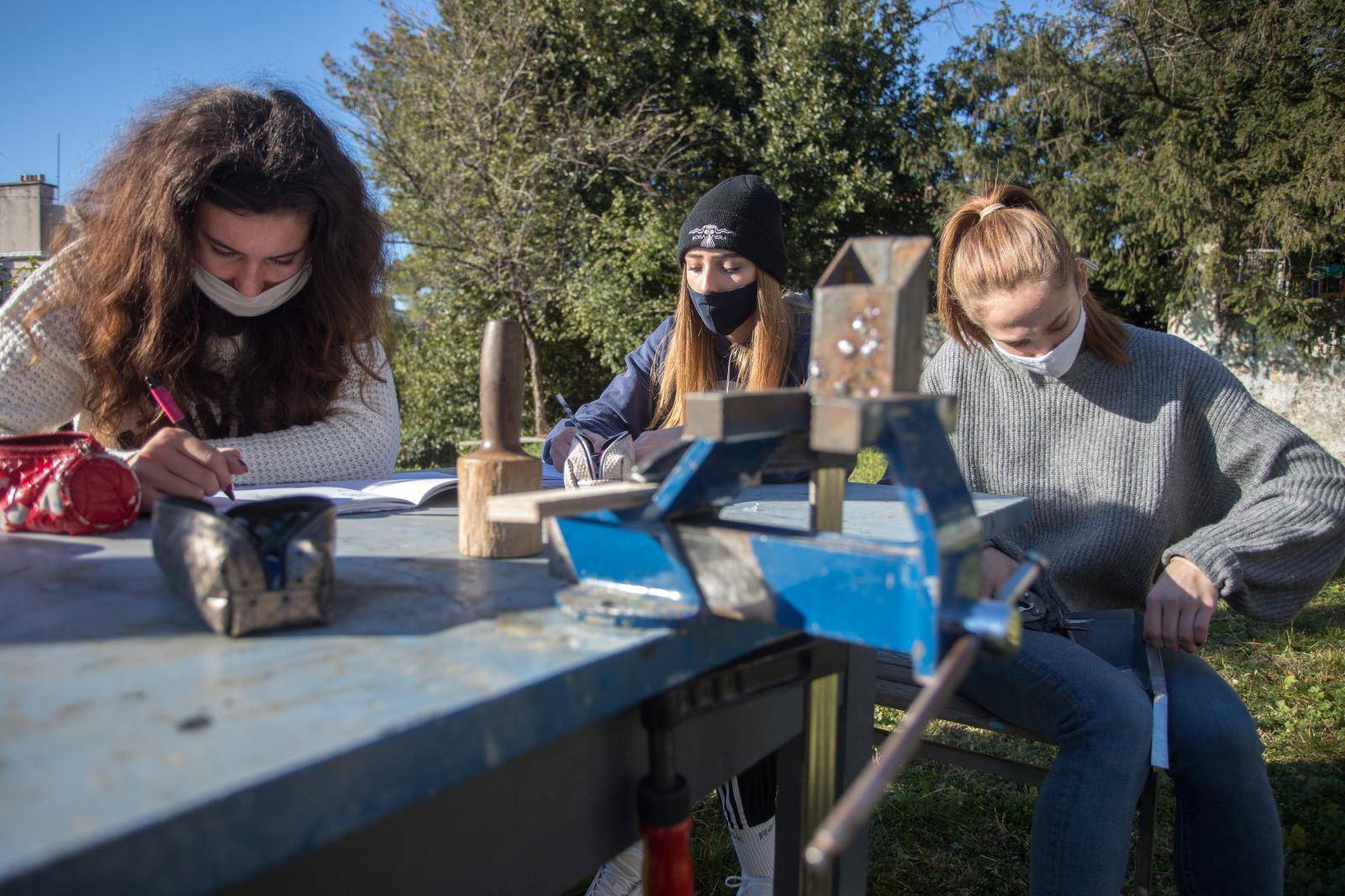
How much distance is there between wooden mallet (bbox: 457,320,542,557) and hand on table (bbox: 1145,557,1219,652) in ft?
4.19

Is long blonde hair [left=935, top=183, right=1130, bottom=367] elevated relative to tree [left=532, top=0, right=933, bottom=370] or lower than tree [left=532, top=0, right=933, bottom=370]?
lower

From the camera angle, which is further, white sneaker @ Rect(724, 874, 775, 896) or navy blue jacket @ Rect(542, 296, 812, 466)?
navy blue jacket @ Rect(542, 296, 812, 466)

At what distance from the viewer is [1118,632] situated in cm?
192

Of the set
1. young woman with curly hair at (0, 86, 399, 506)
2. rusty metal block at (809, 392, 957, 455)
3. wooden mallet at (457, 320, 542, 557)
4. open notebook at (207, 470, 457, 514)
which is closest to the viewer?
rusty metal block at (809, 392, 957, 455)

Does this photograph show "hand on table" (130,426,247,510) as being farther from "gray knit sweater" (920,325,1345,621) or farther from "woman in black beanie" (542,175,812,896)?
"gray knit sweater" (920,325,1345,621)

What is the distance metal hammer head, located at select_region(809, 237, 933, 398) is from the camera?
779 millimetres

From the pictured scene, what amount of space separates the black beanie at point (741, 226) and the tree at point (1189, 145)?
26.6 feet

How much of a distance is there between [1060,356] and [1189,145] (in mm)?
8951

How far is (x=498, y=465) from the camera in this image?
3.76ft

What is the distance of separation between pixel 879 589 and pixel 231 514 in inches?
25.3

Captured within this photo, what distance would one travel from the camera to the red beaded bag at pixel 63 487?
1.20m

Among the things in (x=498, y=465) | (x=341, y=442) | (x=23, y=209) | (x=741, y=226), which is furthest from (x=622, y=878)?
(x=23, y=209)

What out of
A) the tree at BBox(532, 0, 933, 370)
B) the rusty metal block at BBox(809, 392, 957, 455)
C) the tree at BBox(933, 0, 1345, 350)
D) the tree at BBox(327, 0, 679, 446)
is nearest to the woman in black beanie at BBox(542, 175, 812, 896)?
the rusty metal block at BBox(809, 392, 957, 455)

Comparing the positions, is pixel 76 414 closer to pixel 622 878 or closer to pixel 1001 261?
pixel 622 878
